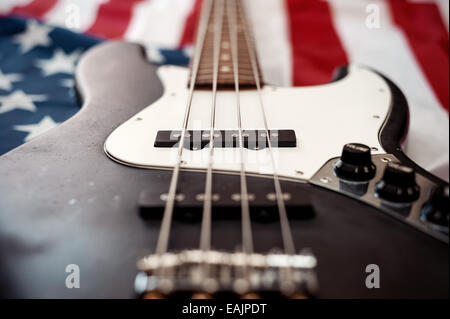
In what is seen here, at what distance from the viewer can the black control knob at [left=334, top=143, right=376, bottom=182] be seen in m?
0.57

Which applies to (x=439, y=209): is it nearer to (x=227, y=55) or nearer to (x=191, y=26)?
(x=227, y=55)

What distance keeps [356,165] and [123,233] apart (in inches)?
12.4

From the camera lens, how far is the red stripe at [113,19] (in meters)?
1.51

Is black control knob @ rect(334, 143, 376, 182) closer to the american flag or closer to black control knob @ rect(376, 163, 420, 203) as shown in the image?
black control knob @ rect(376, 163, 420, 203)

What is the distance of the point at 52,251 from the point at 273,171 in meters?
0.30

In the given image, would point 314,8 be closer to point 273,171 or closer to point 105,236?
point 273,171

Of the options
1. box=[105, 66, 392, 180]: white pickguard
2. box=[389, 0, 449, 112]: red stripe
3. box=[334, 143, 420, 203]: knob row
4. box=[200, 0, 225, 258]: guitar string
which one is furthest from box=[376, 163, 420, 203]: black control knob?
box=[389, 0, 449, 112]: red stripe

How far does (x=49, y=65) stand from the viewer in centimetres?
133

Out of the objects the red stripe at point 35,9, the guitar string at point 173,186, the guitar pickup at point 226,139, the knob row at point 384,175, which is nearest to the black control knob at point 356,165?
the knob row at point 384,175

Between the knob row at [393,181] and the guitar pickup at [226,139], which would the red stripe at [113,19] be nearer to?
the guitar pickup at [226,139]

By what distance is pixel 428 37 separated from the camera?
137 cm

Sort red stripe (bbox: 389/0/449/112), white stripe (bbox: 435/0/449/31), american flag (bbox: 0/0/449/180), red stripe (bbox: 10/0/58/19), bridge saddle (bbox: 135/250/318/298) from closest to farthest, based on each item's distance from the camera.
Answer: bridge saddle (bbox: 135/250/318/298), american flag (bbox: 0/0/449/180), red stripe (bbox: 389/0/449/112), white stripe (bbox: 435/0/449/31), red stripe (bbox: 10/0/58/19)

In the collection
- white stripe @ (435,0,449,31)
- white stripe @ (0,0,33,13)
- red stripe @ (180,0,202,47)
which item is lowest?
red stripe @ (180,0,202,47)
